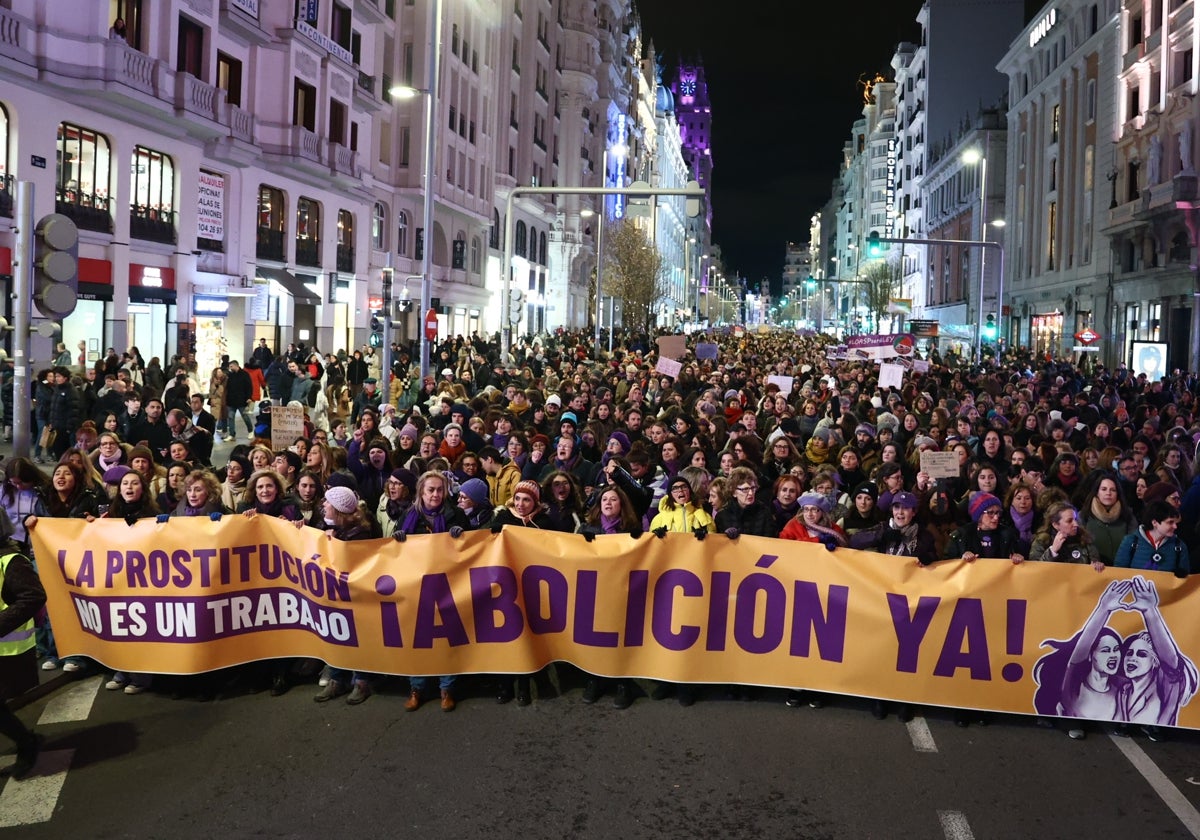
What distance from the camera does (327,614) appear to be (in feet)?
27.6

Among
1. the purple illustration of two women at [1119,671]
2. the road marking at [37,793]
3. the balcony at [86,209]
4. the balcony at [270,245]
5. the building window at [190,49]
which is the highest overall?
the building window at [190,49]

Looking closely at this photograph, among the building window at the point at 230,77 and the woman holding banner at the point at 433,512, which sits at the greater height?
the building window at the point at 230,77

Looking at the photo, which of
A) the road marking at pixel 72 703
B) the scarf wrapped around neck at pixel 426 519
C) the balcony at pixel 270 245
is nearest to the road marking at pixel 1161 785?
the scarf wrapped around neck at pixel 426 519

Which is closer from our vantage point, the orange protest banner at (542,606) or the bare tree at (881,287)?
the orange protest banner at (542,606)

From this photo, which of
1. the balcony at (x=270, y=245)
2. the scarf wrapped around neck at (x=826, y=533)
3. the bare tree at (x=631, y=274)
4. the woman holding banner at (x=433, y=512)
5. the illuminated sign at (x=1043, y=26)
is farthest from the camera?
the bare tree at (x=631, y=274)

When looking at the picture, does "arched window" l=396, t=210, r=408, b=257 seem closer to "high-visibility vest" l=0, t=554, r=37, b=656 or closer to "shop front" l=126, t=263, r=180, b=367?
"shop front" l=126, t=263, r=180, b=367

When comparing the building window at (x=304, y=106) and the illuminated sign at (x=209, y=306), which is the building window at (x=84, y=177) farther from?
the building window at (x=304, y=106)

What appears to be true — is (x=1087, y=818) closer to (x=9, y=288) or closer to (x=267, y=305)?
(x=9, y=288)

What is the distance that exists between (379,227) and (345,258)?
193 inches

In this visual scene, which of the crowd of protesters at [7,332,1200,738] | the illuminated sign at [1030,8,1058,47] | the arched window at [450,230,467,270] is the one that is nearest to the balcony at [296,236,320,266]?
the arched window at [450,230,467,270]

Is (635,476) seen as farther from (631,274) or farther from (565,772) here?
(631,274)

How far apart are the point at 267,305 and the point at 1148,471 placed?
3021 cm

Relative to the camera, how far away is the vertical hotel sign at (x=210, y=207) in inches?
1379

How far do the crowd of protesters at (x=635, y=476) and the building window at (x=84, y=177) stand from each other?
8.21 meters
